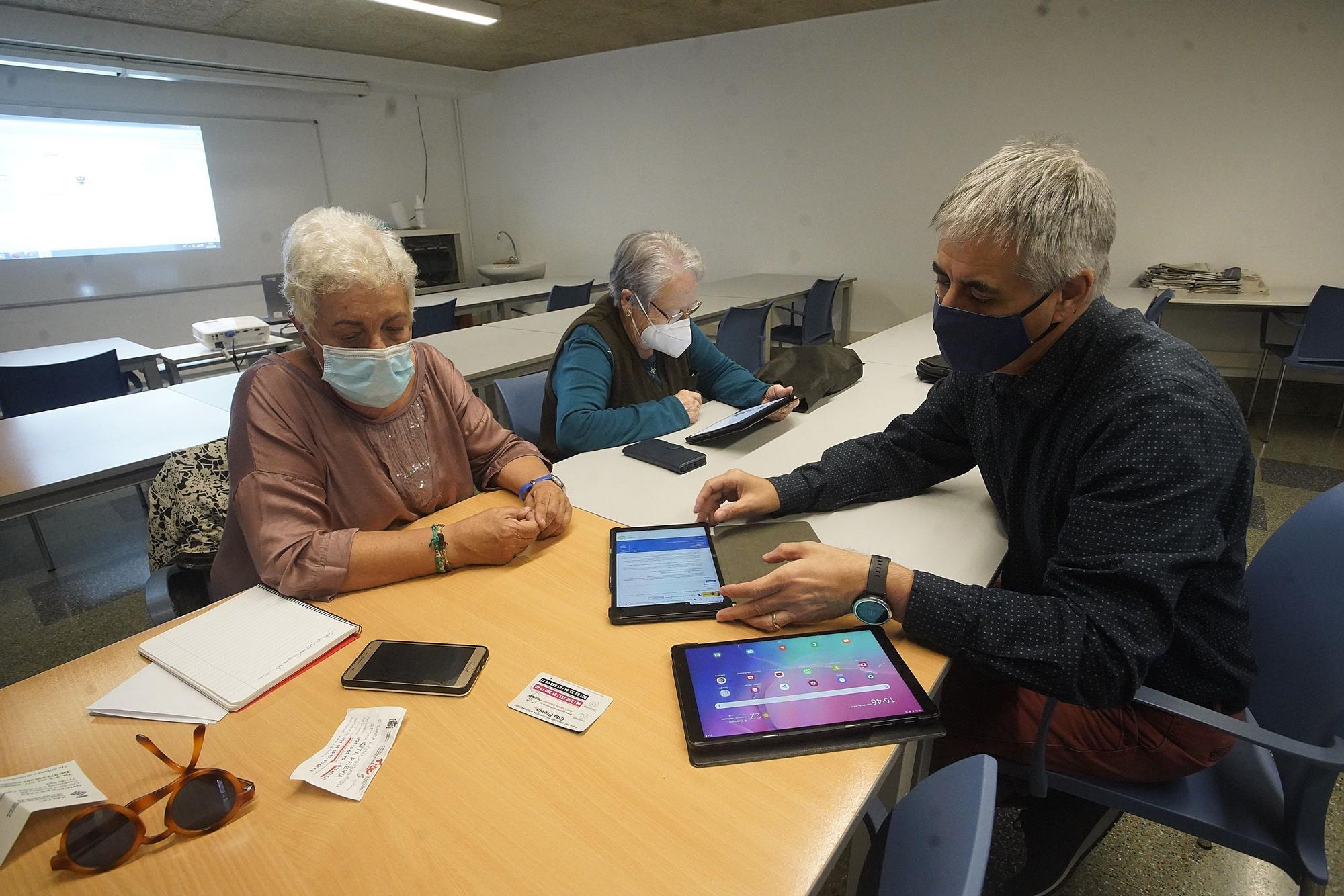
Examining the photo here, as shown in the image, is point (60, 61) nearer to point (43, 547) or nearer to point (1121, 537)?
point (43, 547)

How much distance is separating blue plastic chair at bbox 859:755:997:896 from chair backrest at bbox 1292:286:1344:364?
4.26 metres

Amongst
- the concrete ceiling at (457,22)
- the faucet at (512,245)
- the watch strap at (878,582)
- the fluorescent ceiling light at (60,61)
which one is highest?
the concrete ceiling at (457,22)

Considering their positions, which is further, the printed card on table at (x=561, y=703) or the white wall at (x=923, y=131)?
the white wall at (x=923, y=131)

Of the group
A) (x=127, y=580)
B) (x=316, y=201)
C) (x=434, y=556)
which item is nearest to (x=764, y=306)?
(x=434, y=556)

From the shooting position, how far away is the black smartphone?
908 mm

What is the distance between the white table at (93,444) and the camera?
1889mm

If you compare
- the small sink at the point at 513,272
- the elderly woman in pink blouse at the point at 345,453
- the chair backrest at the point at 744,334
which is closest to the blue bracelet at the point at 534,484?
the elderly woman in pink blouse at the point at 345,453

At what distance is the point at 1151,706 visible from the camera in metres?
0.95

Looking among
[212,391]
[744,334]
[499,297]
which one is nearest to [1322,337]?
[744,334]

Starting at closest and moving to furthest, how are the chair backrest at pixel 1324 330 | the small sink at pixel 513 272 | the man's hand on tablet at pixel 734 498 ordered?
the man's hand on tablet at pixel 734 498, the chair backrest at pixel 1324 330, the small sink at pixel 513 272

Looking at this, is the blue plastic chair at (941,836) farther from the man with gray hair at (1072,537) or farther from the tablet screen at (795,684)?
the man with gray hair at (1072,537)

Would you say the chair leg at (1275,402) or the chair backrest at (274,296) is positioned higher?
the chair backrest at (274,296)

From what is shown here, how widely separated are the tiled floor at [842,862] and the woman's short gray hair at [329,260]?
5.20 feet

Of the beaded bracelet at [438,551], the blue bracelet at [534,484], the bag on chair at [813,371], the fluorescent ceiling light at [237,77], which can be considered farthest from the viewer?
the fluorescent ceiling light at [237,77]
